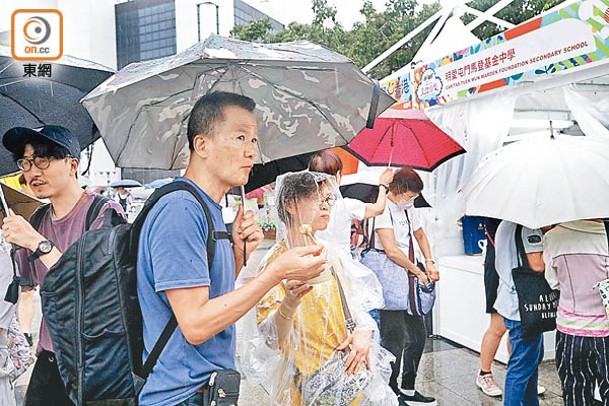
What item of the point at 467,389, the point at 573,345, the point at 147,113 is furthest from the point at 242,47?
the point at 467,389

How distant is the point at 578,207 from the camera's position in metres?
2.66

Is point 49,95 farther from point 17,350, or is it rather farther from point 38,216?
point 17,350

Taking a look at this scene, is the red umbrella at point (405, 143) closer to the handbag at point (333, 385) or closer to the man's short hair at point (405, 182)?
the man's short hair at point (405, 182)

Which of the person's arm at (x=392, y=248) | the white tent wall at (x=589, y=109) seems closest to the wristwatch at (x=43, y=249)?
the person's arm at (x=392, y=248)

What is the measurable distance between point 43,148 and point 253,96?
0.85 metres

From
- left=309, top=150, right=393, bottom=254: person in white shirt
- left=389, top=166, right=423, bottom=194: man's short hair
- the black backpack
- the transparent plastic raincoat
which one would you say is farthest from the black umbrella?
the black backpack

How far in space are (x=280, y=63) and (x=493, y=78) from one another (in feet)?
9.09

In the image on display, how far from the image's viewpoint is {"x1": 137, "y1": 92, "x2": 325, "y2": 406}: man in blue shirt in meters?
1.38

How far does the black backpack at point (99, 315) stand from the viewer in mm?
1586

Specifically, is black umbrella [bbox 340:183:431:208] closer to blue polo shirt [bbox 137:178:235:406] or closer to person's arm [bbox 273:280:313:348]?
person's arm [bbox 273:280:313:348]

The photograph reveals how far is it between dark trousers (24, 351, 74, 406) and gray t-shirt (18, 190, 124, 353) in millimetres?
56

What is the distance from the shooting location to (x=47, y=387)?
2229 millimetres

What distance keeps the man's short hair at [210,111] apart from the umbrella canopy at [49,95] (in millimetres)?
1064

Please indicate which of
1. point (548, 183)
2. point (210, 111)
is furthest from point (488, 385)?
point (210, 111)
